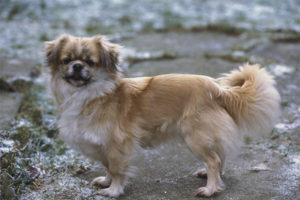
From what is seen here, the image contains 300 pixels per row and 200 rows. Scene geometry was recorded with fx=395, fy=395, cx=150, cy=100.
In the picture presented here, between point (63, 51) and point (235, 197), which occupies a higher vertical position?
point (63, 51)

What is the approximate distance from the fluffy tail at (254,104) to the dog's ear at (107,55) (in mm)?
937

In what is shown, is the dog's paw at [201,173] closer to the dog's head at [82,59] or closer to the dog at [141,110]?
the dog at [141,110]

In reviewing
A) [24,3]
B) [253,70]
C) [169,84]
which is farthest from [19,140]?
[24,3]

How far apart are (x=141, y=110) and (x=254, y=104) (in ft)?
3.08

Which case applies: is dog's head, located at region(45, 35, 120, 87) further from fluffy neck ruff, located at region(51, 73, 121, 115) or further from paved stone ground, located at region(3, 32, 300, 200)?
paved stone ground, located at region(3, 32, 300, 200)

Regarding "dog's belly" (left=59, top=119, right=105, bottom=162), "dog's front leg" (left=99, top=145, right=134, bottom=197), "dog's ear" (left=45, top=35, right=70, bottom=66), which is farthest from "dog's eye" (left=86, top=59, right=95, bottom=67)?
"dog's front leg" (left=99, top=145, right=134, bottom=197)

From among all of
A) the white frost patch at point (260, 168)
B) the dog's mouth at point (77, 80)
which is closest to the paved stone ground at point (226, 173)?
the white frost patch at point (260, 168)

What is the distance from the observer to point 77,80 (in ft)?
10.7

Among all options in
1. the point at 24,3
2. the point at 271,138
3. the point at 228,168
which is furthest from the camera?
the point at 24,3

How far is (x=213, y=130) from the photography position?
3.16 m

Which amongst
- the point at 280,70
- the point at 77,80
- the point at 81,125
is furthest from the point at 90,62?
the point at 280,70

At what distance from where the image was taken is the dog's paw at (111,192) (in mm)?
3264

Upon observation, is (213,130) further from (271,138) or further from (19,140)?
(19,140)

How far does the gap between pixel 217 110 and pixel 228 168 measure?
0.71 meters
